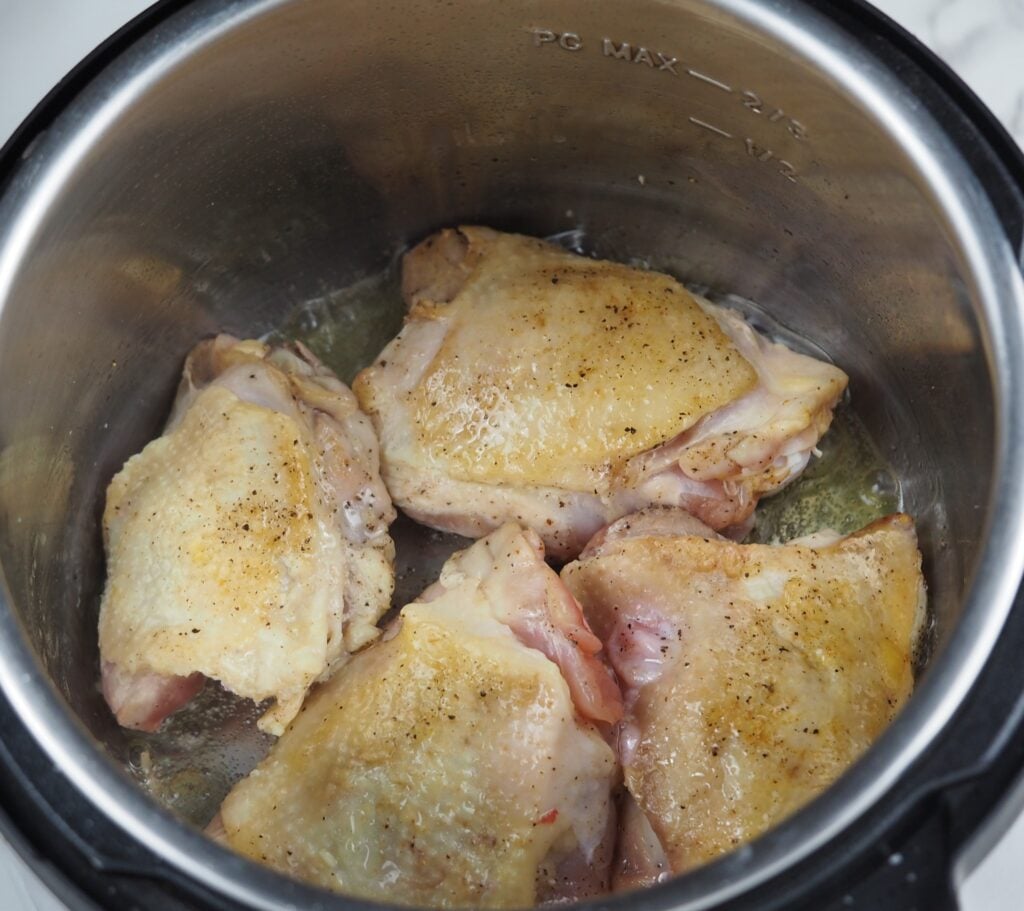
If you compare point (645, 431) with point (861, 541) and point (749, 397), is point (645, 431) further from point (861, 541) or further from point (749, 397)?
point (861, 541)

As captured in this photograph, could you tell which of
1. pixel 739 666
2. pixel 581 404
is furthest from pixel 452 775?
pixel 581 404

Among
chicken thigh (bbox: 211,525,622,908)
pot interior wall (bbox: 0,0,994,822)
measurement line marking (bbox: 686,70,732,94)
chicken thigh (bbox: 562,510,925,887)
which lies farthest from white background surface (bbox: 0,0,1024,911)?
chicken thigh (bbox: 211,525,622,908)

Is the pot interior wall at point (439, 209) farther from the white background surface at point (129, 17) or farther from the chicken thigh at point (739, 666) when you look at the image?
the white background surface at point (129, 17)

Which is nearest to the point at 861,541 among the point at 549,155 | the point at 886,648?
the point at 886,648

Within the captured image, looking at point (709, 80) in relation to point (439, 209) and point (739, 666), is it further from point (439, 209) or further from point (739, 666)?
point (739, 666)

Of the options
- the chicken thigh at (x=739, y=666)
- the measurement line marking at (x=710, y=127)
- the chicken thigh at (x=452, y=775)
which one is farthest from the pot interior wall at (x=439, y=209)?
the chicken thigh at (x=452, y=775)
